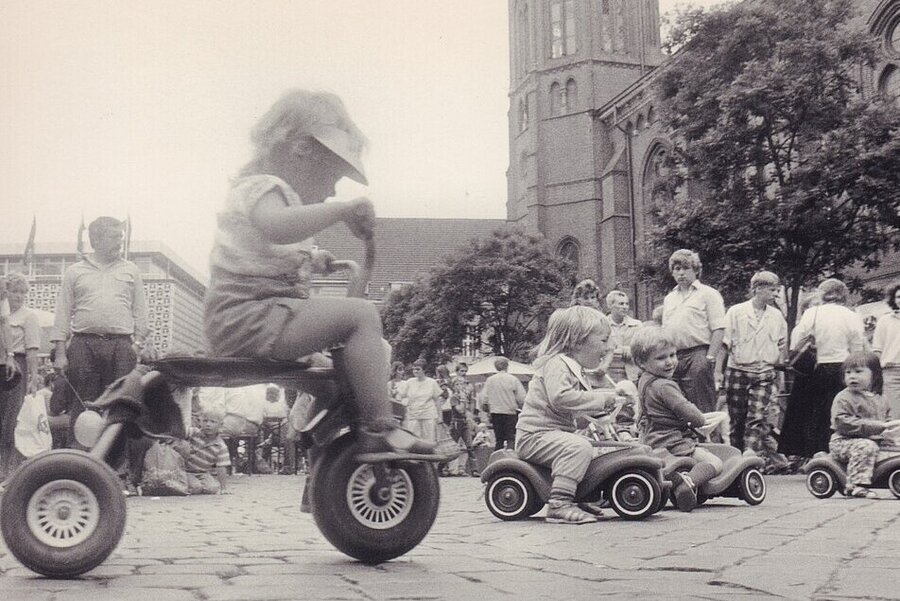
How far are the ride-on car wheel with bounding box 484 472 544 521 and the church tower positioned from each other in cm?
5292

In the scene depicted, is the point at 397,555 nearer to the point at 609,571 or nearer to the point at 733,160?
the point at 609,571

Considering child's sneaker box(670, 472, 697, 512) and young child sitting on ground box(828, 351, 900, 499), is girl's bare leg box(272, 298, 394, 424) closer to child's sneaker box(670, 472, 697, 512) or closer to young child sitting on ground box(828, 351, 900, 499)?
child's sneaker box(670, 472, 697, 512)

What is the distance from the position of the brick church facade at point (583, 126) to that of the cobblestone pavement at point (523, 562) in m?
50.9

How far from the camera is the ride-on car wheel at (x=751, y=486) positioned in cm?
657

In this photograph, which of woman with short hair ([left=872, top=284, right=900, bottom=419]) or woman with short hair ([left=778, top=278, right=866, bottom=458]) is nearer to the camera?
woman with short hair ([left=872, top=284, right=900, bottom=419])

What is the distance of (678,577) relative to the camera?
3.26m

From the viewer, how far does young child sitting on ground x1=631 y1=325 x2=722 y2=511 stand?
6.32 m

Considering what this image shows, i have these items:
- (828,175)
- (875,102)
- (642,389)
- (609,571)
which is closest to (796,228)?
(828,175)

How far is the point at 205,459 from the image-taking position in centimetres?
963

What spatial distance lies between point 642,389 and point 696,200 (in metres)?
20.3

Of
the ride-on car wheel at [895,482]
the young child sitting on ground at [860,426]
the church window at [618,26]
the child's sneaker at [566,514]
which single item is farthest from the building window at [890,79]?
the church window at [618,26]

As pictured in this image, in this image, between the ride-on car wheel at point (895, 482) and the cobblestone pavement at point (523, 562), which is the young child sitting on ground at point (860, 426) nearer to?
the ride-on car wheel at point (895, 482)

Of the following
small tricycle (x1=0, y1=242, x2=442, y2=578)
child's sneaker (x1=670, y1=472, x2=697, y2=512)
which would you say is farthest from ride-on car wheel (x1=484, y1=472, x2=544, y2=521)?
small tricycle (x1=0, y1=242, x2=442, y2=578)

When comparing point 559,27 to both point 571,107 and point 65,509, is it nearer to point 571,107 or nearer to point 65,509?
point 571,107
